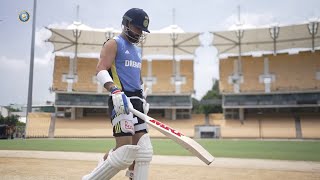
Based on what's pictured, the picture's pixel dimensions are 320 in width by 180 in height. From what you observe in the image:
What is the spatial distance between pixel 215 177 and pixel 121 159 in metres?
4.38

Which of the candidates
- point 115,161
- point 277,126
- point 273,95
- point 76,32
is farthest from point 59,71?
point 115,161

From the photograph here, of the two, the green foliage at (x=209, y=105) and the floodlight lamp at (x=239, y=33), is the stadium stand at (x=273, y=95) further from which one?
the green foliage at (x=209, y=105)

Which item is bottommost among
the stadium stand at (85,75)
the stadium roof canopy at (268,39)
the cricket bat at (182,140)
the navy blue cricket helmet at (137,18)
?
the cricket bat at (182,140)

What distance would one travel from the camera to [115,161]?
13.2 feet

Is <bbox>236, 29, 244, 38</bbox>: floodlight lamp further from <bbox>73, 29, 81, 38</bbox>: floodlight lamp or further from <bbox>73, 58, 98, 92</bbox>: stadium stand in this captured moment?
<bbox>73, 29, 81, 38</bbox>: floodlight lamp

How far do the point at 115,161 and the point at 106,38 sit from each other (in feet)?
163

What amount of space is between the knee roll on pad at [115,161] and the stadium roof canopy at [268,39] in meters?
48.8

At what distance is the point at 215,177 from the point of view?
7.74 m

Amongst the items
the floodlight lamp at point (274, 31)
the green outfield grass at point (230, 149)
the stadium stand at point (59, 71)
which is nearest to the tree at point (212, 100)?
the floodlight lamp at point (274, 31)

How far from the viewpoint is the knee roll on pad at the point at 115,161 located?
4.01m

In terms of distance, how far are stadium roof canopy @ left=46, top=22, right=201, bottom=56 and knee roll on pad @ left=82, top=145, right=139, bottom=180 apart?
48562 mm

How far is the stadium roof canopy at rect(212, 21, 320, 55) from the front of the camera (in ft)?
157

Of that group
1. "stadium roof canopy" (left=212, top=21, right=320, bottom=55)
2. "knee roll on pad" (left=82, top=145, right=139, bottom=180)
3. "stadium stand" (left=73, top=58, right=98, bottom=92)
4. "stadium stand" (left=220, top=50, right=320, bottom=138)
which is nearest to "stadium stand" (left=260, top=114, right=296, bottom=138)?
"stadium stand" (left=220, top=50, right=320, bottom=138)

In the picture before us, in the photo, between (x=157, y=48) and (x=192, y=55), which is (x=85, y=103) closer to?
(x=157, y=48)
